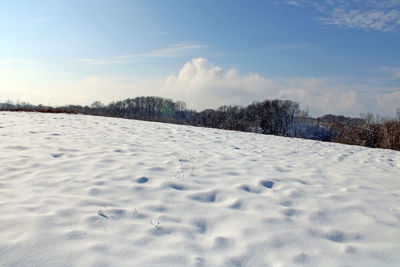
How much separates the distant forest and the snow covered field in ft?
49.9

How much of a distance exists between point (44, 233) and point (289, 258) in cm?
245

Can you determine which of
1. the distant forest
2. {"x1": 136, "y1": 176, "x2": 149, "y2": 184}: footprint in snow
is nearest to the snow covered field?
{"x1": 136, "y1": 176, "x2": 149, "y2": 184}: footprint in snow

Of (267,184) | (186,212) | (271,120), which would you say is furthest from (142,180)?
(271,120)

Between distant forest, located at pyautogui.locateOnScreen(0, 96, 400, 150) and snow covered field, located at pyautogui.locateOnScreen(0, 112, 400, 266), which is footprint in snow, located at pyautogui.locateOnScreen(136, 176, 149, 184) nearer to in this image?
snow covered field, located at pyautogui.locateOnScreen(0, 112, 400, 266)

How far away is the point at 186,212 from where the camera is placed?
10.1 ft

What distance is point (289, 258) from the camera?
2.34 meters

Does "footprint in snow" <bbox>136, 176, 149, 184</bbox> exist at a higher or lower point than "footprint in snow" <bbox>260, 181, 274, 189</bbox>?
lower

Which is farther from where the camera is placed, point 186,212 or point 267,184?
point 267,184

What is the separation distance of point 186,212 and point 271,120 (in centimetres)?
6283

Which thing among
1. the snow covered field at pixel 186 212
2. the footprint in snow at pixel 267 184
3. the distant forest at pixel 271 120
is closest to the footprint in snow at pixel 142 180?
the snow covered field at pixel 186 212

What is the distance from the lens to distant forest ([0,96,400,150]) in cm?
1836

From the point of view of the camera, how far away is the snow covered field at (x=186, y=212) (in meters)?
2.27

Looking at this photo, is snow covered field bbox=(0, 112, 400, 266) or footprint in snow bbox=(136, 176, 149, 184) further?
footprint in snow bbox=(136, 176, 149, 184)

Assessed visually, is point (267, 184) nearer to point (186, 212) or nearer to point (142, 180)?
point (186, 212)
